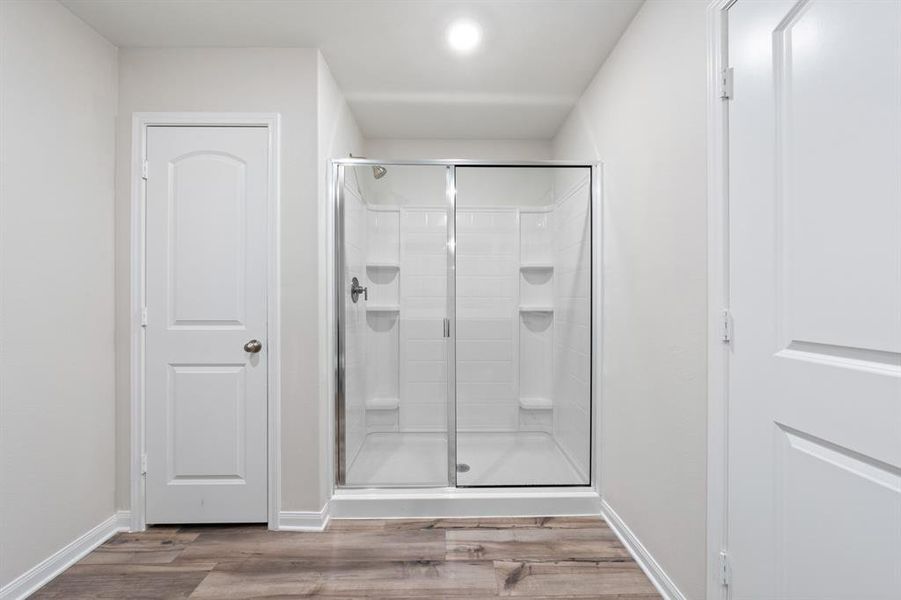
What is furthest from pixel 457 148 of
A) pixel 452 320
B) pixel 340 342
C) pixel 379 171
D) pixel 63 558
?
pixel 63 558

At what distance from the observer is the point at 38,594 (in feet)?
5.86

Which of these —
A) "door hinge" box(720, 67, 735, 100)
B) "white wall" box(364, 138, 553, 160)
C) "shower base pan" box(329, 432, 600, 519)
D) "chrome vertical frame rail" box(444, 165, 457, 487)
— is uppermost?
"white wall" box(364, 138, 553, 160)

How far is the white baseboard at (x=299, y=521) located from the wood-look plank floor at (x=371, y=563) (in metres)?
0.04

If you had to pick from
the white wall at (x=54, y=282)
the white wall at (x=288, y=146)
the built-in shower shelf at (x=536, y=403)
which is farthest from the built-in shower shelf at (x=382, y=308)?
the white wall at (x=54, y=282)

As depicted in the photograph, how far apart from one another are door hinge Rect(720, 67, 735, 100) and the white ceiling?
33.3 inches

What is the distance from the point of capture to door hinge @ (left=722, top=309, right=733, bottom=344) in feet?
4.48

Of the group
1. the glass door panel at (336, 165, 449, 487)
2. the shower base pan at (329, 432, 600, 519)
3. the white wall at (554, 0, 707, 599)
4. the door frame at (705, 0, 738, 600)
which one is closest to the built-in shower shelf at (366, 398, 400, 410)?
the glass door panel at (336, 165, 449, 487)

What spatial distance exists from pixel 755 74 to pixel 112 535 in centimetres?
324

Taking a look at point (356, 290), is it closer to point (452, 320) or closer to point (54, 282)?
point (452, 320)

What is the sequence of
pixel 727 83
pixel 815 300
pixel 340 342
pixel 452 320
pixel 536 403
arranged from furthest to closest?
pixel 536 403
pixel 452 320
pixel 340 342
pixel 727 83
pixel 815 300

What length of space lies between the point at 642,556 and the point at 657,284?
118 centimetres

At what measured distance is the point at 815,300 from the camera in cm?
106

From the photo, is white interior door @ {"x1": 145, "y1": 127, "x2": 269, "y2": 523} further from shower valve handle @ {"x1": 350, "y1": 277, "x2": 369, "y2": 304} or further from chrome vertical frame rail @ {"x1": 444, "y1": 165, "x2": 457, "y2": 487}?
chrome vertical frame rail @ {"x1": 444, "y1": 165, "x2": 457, "y2": 487}

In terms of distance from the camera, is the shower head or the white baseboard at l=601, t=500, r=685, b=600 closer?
the white baseboard at l=601, t=500, r=685, b=600
